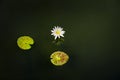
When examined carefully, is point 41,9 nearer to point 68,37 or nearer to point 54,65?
point 68,37

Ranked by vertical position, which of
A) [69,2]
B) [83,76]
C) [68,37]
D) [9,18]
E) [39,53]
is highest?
[69,2]

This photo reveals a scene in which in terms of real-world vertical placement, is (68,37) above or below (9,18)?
below

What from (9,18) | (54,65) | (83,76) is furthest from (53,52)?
(9,18)

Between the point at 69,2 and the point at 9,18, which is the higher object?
the point at 69,2

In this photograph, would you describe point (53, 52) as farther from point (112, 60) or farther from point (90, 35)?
point (112, 60)

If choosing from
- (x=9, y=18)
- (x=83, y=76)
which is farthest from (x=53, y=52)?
(x=9, y=18)

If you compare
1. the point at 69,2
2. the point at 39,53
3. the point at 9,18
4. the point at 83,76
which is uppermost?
the point at 69,2
